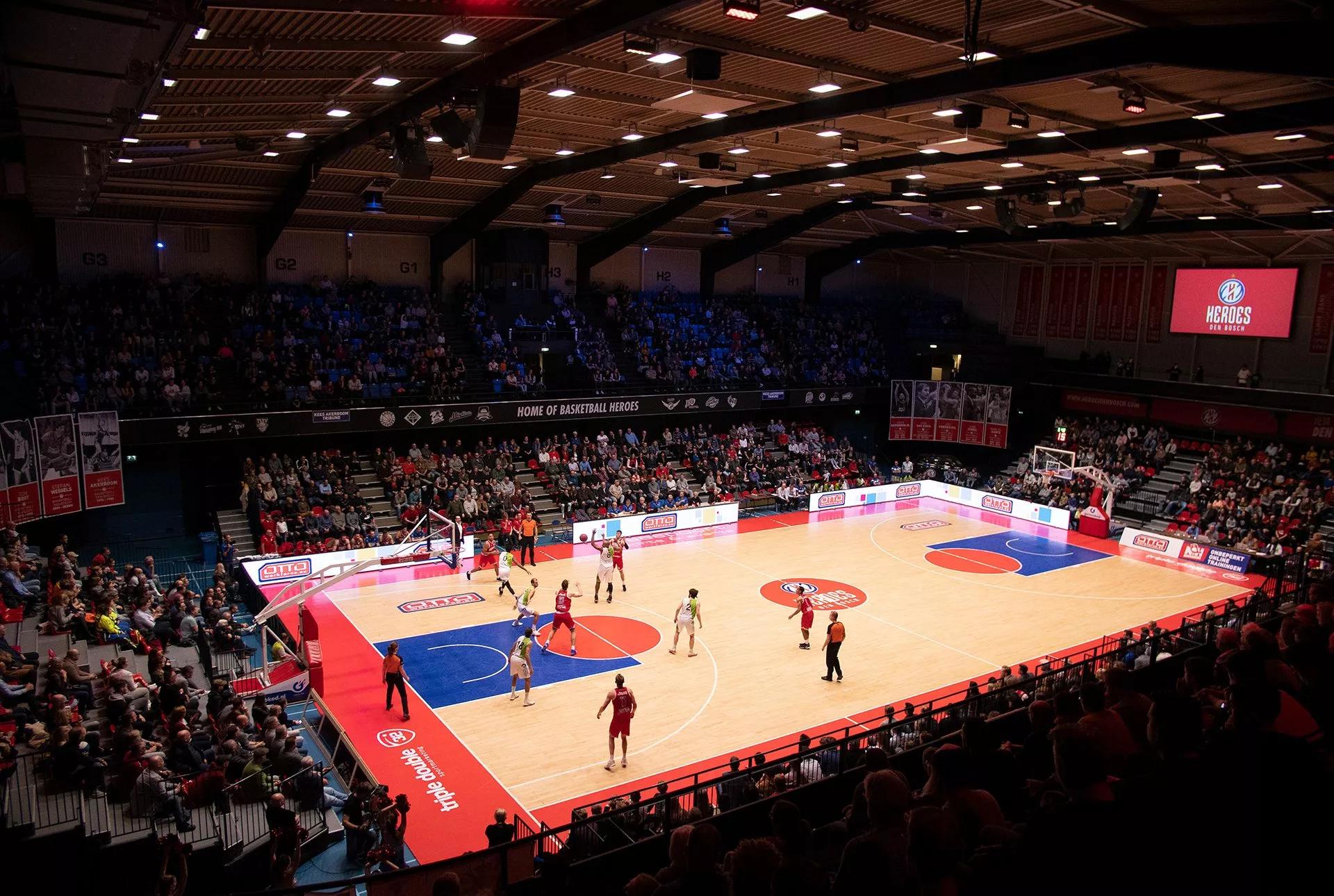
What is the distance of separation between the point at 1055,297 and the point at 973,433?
8418 millimetres

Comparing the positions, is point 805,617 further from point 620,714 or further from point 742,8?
point 742,8

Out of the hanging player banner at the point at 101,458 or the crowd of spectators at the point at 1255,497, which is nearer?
the hanging player banner at the point at 101,458

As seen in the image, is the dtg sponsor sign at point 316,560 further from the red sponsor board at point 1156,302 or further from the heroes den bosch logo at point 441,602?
the red sponsor board at point 1156,302

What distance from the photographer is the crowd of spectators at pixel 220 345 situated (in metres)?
25.0

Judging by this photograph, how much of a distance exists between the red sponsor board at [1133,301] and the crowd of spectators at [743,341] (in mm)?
11090

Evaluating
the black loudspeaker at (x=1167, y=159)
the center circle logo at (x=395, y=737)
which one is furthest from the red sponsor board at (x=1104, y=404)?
the center circle logo at (x=395, y=737)

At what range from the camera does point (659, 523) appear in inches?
1241

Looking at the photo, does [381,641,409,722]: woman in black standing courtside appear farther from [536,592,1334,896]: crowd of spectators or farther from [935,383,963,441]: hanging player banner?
[935,383,963,441]: hanging player banner

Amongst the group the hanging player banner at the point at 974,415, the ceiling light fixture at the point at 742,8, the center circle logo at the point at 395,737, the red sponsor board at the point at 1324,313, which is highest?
the ceiling light fixture at the point at 742,8

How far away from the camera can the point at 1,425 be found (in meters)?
20.9

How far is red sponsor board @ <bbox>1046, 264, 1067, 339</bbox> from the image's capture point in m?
43.9

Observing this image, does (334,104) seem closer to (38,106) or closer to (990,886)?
(38,106)

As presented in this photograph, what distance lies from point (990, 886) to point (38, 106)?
29.6 feet

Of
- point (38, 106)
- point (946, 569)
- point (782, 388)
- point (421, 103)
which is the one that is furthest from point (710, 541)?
point (38, 106)
